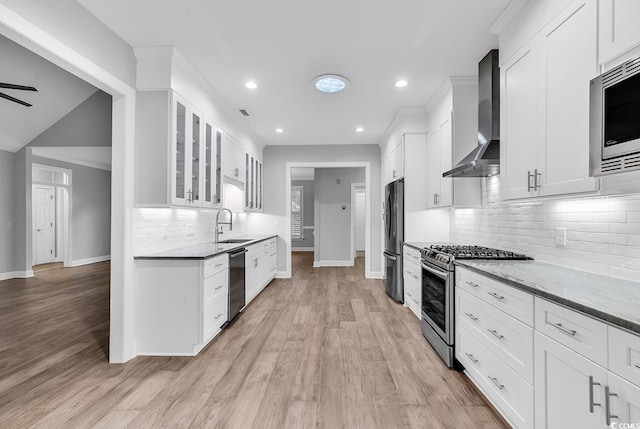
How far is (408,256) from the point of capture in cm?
389

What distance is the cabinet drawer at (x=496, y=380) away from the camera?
1.58 metres

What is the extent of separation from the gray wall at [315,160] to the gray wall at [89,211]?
4.76m

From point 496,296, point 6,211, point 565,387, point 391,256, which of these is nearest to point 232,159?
point 391,256

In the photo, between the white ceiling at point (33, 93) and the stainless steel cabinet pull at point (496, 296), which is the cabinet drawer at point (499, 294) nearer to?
the stainless steel cabinet pull at point (496, 296)

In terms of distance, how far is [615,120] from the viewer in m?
1.34

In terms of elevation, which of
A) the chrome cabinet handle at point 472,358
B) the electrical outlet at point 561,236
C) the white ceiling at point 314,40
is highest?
the white ceiling at point 314,40

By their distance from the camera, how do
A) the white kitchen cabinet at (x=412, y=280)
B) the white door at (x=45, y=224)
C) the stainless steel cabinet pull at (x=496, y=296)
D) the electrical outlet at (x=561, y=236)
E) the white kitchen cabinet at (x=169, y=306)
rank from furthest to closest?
the white door at (x=45, y=224), the white kitchen cabinet at (x=412, y=280), the white kitchen cabinet at (x=169, y=306), the electrical outlet at (x=561, y=236), the stainless steel cabinet pull at (x=496, y=296)

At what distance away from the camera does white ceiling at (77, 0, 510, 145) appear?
2211mm

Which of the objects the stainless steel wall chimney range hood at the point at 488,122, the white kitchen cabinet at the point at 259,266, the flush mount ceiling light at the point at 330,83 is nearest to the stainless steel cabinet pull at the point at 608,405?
the stainless steel wall chimney range hood at the point at 488,122

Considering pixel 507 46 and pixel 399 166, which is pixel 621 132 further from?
pixel 399 166

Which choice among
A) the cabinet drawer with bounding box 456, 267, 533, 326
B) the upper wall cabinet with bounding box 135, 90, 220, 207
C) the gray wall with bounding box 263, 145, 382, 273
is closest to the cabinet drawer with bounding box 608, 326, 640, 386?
the cabinet drawer with bounding box 456, 267, 533, 326

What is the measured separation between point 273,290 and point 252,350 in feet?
7.57

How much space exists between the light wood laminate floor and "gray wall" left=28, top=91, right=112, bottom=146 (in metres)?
2.41

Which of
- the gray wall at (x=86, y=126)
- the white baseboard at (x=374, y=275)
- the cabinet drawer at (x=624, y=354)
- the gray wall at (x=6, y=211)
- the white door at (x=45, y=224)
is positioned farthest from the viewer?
the white door at (x=45, y=224)
